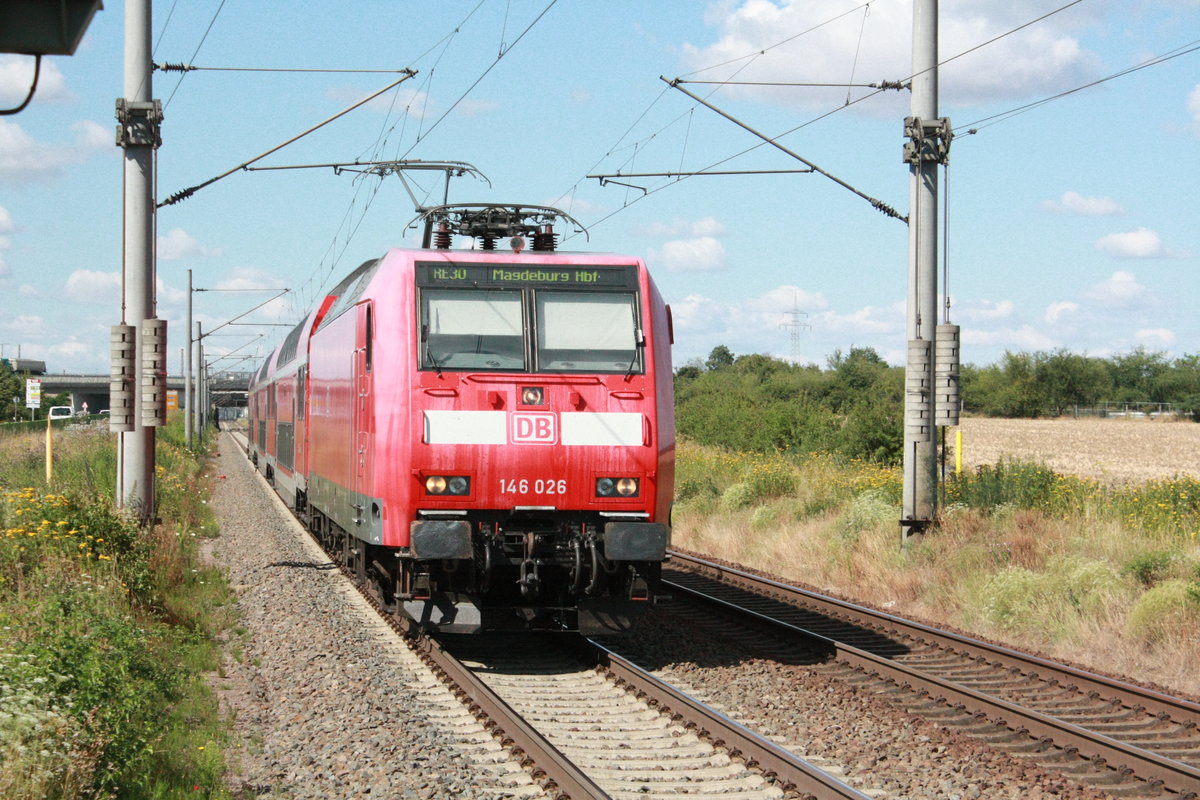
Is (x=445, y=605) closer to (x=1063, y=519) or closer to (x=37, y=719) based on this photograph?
(x=37, y=719)

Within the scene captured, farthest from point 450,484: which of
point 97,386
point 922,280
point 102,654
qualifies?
point 97,386

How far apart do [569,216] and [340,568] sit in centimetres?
707

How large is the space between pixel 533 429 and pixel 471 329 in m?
1.02

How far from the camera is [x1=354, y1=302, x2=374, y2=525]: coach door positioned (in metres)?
10.6

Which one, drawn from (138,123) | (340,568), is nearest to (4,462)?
(340,568)

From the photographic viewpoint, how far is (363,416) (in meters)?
11.1

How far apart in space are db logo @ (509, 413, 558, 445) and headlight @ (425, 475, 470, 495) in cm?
52

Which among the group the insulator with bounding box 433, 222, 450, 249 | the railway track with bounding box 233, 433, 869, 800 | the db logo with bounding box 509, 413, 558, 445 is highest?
the insulator with bounding box 433, 222, 450, 249

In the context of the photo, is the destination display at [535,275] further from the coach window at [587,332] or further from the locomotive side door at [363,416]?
the locomotive side door at [363,416]

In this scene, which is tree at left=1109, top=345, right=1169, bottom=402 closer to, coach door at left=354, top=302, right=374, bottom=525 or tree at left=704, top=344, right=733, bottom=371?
tree at left=704, top=344, right=733, bottom=371

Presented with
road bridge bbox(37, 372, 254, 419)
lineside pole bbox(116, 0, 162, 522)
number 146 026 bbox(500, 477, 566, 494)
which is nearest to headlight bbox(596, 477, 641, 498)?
number 146 026 bbox(500, 477, 566, 494)

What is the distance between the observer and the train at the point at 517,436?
392 inches

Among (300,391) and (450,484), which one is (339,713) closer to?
(450,484)

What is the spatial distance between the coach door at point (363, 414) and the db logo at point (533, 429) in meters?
1.24
